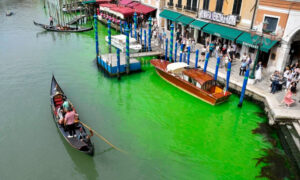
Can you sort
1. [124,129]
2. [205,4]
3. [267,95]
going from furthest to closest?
[205,4] < [267,95] < [124,129]

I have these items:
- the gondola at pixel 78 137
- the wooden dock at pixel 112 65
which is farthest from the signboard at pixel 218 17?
the gondola at pixel 78 137

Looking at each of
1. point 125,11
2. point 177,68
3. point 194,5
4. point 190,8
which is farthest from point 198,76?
point 125,11

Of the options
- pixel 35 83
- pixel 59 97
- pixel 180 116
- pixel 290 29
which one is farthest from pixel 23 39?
pixel 290 29

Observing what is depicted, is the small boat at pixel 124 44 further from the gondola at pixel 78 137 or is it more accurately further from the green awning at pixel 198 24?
the gondola at pixel 78 137

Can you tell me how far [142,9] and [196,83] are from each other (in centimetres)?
2023

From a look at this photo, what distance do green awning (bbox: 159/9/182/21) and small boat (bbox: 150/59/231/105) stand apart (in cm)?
1065

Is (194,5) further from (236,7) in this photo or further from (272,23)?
(272,23)

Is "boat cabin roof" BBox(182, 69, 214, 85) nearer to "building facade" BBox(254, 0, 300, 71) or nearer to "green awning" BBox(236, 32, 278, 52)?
"green awning" BBox(236, 32, 278, 52)

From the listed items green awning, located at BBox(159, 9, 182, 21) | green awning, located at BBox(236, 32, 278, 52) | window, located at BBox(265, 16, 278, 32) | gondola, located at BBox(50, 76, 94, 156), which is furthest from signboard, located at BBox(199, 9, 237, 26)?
gondola, located at BBox(50, 76, 94, 156)

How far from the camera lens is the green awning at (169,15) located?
27.6 meters

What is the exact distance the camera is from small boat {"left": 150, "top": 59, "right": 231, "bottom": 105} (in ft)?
53.3

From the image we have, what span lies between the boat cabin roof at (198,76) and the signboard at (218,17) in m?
6.48

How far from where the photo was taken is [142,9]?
33438mm

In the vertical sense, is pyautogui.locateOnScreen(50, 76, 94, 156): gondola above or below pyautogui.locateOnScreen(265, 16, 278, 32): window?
below
